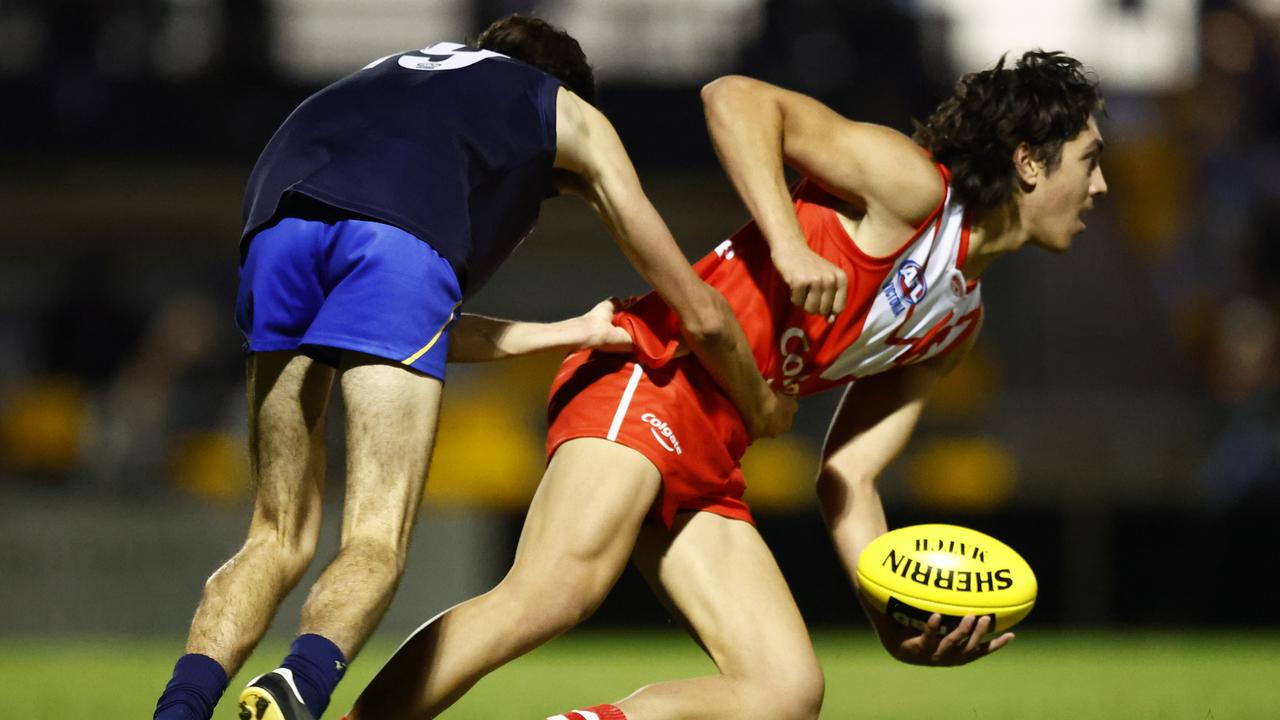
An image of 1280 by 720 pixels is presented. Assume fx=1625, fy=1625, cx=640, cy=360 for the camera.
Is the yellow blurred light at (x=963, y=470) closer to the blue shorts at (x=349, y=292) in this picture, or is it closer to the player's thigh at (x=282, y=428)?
the player's thigh at (x=282, y=428)

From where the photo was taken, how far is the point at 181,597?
1124 cm

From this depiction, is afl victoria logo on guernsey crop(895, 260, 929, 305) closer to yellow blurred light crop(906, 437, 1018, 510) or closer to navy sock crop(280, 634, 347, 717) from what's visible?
navy sock crop(280, 634, 347, 717)

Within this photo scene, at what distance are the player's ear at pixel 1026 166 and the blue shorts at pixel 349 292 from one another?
1.66 m

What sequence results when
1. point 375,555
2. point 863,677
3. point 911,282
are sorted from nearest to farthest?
point 375,555, point 911,282, point 863,677

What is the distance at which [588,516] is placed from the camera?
4.12 metres

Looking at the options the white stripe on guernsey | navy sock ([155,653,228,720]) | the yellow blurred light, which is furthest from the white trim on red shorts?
the yellow blurred light

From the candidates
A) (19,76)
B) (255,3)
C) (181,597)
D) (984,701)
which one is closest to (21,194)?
(19,76)

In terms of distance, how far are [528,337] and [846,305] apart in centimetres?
86

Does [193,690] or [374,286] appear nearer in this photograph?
[193,690]

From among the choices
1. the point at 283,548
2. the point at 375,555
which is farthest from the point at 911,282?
the point at 283,548

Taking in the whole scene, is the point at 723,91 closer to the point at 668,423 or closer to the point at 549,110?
the point at 549,110

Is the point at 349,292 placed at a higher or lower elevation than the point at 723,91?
lower

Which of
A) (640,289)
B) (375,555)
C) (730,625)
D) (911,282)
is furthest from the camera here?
(640,289)

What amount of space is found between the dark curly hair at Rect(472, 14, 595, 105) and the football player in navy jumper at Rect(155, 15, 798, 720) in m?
0.15
